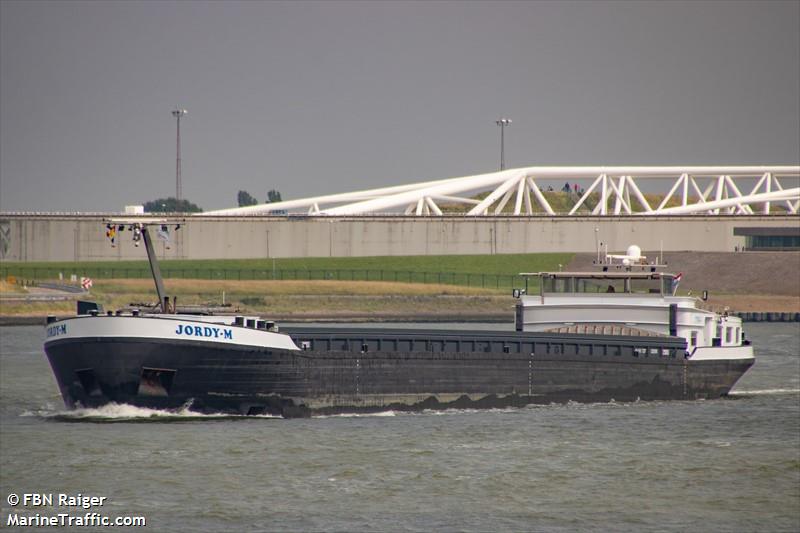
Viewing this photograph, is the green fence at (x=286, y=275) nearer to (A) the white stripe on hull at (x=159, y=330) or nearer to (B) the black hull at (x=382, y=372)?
(B) the black hull at (x=382, y=372)

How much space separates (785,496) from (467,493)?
27.0 ft

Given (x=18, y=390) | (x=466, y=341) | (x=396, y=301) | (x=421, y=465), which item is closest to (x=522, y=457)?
(x=421, y=465)

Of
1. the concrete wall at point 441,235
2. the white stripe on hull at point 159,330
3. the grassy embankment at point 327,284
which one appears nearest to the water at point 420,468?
the white stripe on hull at point 159,330

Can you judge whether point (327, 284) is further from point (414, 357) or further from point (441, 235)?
point (414, 357)

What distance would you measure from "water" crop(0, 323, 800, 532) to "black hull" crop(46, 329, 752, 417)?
2.30 ft

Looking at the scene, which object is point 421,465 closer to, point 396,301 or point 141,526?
point 141,526

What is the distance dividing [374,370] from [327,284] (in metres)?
69.0

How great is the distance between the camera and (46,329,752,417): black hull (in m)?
43.2

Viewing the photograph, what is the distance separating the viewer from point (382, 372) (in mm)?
47906

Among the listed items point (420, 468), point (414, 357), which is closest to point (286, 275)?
point (414, 357)

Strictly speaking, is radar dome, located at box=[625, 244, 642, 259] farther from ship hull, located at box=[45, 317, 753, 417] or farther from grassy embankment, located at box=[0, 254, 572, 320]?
grassy embankment, located at box=[0, 254, 572, 320]

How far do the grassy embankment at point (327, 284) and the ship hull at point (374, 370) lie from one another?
40163mm

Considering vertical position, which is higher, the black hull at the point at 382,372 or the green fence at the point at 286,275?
the green fence at the point at 286,275

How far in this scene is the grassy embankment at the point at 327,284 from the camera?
106 meters
